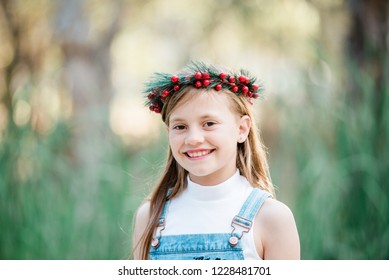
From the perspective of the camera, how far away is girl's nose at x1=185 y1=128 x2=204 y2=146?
1667 millimetres

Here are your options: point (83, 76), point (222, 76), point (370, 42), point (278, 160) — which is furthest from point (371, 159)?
point (83, 76)

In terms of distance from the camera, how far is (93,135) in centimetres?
457

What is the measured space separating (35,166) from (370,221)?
217 centimetres

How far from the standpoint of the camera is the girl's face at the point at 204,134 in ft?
5.55

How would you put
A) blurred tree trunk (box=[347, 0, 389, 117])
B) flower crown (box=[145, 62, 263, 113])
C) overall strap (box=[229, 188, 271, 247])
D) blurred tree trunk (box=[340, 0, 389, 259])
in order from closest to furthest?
overall strap (box=[229, 188, 271, 247]) < flower crown (box=[145, 62, 263, 113]) < blurred tree trunk (box=[340, 0, 389, 259]) < blurred tree trunk (box=[347, 0, 389, 117])

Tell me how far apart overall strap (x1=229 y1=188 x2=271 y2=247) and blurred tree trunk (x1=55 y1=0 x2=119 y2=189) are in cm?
258

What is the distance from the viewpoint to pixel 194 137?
1.67 meters

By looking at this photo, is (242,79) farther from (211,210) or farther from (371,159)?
(371,159)

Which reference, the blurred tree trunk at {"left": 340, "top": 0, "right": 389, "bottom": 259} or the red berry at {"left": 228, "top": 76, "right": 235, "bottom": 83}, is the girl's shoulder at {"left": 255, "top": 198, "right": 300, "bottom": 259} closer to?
the red berry at {"left": 228, "top": 76, "right": 235, "bottom": 83}

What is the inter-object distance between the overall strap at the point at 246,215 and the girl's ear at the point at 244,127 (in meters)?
0.19

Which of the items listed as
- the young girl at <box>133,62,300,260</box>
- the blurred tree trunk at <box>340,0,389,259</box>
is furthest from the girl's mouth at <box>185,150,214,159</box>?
the blurred tree trunk at <box>340,0,389,259</box>

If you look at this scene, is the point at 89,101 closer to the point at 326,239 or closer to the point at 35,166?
the point at 35,166

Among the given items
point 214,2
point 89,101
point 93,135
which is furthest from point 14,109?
point 214,2

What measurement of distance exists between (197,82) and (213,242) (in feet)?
1.56
